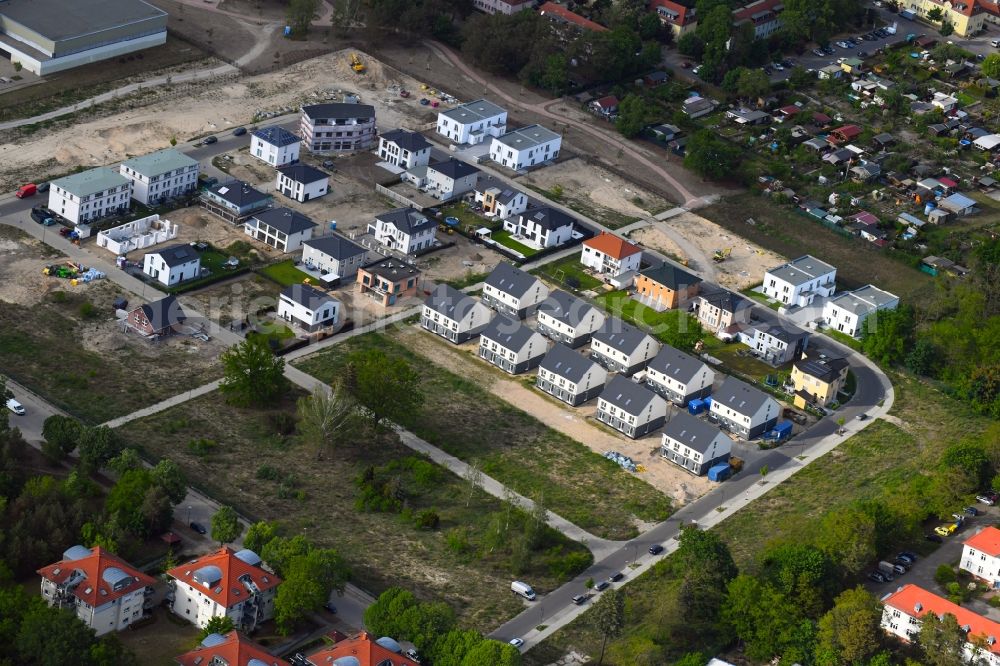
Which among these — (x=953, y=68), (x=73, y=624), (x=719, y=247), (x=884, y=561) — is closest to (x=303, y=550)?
(x=73, y=624)

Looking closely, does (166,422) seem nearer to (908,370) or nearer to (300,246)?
(300,246)

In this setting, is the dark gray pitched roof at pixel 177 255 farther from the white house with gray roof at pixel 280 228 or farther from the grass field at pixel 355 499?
the grass field at pixel 355 499

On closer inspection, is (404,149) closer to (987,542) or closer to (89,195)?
(89,195)

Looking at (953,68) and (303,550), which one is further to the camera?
(953,68)

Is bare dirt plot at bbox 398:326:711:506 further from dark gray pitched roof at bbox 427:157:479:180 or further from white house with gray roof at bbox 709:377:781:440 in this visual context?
dark gray pitched roof at bbox 427:157:479:180

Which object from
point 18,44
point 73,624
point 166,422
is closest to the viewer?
point 73,624

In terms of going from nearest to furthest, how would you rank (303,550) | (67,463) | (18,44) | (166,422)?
(303,550) < (67,463) < (166,422) < (18,44)

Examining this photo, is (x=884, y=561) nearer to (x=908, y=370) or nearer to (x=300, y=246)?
(x=908, y=370)

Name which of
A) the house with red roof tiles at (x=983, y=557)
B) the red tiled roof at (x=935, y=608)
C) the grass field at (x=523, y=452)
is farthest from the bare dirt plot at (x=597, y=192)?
the red tiled roof at (x=935, y=608)
